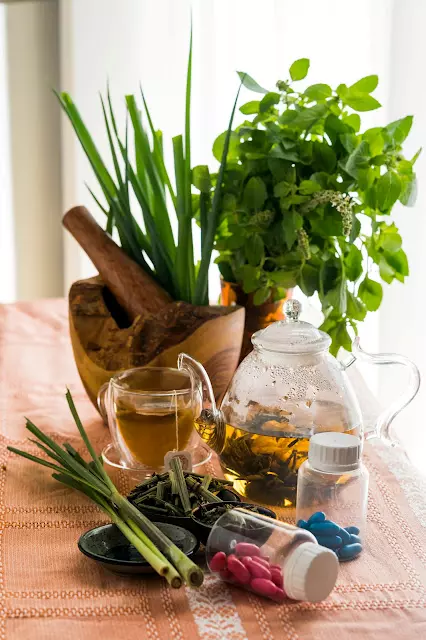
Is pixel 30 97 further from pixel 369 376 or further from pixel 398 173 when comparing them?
pixel 398 173

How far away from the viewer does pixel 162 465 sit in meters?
0.90

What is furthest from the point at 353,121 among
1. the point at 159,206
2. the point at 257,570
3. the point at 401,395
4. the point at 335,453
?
the point at 257,570

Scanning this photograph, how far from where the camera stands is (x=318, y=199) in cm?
96

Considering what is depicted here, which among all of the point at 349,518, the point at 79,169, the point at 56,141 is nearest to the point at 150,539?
the point at 349,518

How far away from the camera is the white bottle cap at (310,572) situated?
0.63 metres

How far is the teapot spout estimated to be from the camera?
2.74 feet

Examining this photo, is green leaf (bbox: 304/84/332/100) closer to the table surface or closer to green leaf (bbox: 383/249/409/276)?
green leaf (bbox: 383/249/409/276)

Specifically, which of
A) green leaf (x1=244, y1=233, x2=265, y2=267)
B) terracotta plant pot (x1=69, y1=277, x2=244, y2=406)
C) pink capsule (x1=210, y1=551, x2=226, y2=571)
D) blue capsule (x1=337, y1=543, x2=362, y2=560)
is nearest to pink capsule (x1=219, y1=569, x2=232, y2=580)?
pink capsule (x1=210, y1=551, x2=226, y2=571)

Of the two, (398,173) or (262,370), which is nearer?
(262,370)

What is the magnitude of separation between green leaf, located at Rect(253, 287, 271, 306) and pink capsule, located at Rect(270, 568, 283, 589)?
0.44 meters

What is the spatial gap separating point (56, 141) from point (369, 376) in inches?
47.2

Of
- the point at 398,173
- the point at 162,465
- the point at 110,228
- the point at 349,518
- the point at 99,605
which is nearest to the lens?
the point at 99,605

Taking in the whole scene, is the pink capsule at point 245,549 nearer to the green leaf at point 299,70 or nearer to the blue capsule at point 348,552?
the blue capsule at point 348,552

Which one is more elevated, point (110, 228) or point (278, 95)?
point (278, 95)
